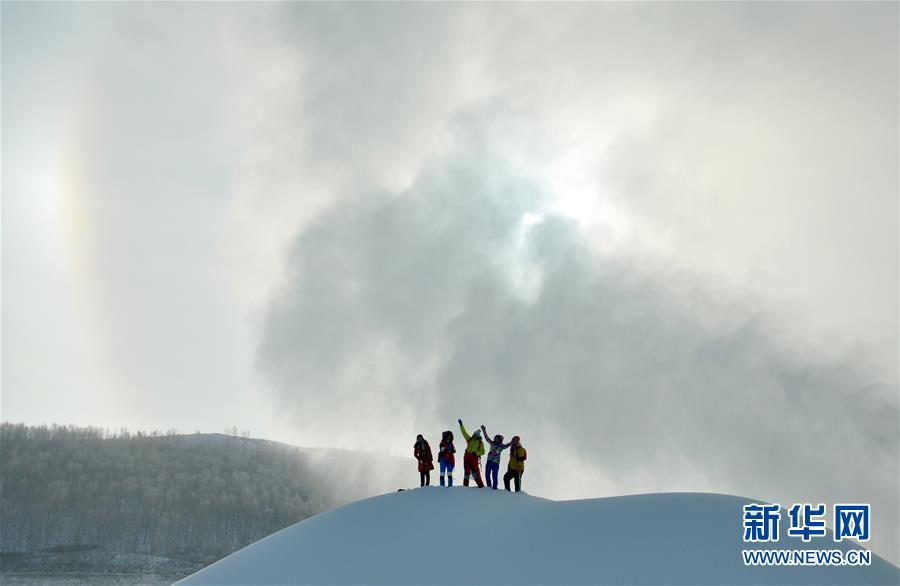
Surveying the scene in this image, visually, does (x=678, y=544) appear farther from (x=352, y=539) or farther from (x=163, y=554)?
(x=163, y=554)

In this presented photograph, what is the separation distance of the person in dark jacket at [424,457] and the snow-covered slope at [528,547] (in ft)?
14.1

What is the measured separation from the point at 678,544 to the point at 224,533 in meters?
161

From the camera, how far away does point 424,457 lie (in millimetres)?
34500

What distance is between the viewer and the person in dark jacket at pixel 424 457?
112 ft

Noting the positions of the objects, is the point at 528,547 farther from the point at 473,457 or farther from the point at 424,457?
the point at 424,457

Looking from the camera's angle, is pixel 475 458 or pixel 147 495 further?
pixel 147 495

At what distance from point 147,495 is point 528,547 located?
16329 cm

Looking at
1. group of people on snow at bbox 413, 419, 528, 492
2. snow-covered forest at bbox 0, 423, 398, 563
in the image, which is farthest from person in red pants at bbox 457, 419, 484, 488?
snow-covered forest at bbox 0, 423, 398, 563

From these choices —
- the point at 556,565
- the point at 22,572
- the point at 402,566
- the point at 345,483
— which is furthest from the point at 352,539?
the point at 345,483

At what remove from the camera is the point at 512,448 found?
31.9 m
